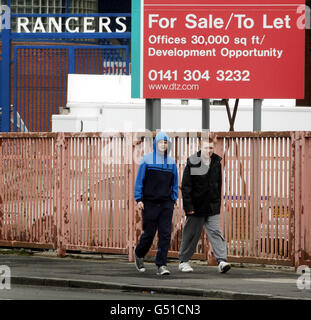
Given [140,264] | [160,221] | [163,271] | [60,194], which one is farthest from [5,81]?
[163,271]

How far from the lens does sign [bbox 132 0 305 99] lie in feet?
51.0

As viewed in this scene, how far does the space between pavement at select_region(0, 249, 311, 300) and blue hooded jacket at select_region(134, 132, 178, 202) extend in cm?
102

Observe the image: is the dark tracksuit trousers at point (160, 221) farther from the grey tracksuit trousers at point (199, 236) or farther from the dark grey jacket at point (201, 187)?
the grey tracksuit trousers at point (199, 236)

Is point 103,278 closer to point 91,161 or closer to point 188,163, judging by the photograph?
point 188,163

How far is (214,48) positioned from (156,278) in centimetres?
493

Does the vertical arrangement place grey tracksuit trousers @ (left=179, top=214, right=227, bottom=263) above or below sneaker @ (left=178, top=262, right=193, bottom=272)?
above

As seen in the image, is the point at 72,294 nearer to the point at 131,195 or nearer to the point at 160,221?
the point at 160,221

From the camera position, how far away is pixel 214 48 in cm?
1555

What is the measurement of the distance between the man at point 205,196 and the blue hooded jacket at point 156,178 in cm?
20

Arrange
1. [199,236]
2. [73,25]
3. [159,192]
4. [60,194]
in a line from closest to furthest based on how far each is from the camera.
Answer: [159,192] < [199,236] < [60,194] < [73,25]

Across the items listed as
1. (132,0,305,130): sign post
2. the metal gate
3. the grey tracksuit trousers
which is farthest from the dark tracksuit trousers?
the metal gate

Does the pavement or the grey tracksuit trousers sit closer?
the pavement

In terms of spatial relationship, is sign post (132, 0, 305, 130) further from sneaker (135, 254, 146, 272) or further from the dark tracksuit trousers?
sneaker (135, 254, 146, 272)
